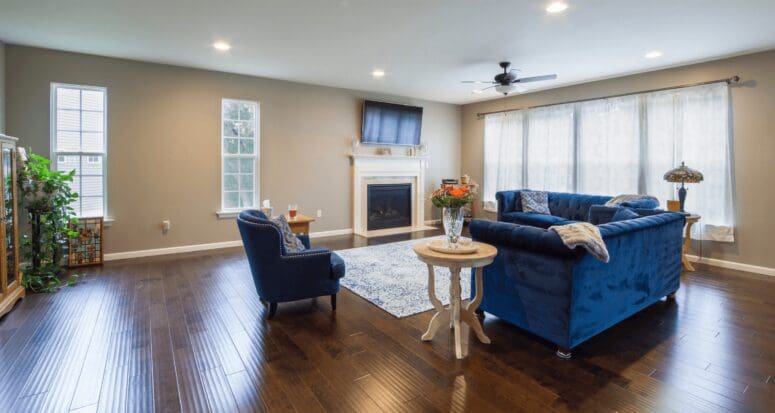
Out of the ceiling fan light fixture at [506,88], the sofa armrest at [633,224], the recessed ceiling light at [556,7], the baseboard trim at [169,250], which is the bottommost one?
the baseboard trim at [169,250]

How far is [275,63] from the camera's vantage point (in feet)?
17.5

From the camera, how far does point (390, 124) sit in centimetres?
755

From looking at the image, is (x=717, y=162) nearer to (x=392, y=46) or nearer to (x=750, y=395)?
(x=750, y=395)

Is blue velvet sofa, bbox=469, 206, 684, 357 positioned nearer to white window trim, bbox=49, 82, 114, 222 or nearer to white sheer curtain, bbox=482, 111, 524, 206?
white sheer curtain, bbox=482, 111, 524, 206

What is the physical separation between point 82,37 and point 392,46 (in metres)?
3.42

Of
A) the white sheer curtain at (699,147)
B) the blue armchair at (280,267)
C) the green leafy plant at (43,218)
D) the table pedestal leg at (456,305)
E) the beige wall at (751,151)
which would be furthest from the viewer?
the white sheer curtain at (699,147)

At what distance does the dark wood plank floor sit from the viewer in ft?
6.86

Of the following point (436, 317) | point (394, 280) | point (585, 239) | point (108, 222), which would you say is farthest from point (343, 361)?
point (108, 222)

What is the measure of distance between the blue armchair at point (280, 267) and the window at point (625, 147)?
4931mm

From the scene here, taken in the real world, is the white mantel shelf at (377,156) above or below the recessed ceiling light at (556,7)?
below

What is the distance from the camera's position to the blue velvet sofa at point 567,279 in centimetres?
248

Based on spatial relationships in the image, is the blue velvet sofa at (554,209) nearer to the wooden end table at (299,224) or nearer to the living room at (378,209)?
the living room at (378,209)

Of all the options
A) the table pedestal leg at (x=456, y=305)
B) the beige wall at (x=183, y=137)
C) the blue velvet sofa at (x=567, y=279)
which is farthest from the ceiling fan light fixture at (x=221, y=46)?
the table pedestal leg at (x=456, y=305)

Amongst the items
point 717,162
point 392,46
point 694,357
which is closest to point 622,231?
point 694,357
